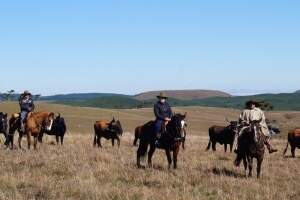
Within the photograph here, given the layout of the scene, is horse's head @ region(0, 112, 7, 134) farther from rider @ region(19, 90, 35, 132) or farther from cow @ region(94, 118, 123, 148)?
cow @ region(94, 118, 123, 148)

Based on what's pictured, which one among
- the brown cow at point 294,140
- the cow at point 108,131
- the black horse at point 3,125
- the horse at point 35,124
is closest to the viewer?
the horse at point 35,124

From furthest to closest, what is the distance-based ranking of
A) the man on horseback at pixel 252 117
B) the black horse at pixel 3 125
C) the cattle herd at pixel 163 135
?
the black horse at pixel 3 125
the man on horseback at pixel 252 117
the cattle herd at pixel 163 135

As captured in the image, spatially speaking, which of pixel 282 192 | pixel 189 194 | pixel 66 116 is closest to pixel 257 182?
pixel 282 192

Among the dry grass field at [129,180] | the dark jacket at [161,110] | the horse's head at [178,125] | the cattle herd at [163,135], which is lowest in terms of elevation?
the dry grass field at [129,180]

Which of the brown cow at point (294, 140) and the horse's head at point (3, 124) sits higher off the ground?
the horse's head at point (3, 124)

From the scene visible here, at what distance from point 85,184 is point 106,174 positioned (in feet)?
7.03

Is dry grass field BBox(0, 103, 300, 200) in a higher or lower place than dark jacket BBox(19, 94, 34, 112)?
lower

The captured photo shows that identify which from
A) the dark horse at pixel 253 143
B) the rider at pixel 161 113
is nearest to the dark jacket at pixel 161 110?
the rider at pixel 161 113

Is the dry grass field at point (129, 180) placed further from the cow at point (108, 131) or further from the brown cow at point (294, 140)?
the cow at point (108, 131)

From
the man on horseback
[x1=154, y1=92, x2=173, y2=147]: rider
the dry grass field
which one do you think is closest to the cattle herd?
[x1=154, y1=92, x2=173, y2=147]: rider

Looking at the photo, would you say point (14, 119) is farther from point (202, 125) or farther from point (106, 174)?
point (202, 125)

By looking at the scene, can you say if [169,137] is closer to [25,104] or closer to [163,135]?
[163,135]

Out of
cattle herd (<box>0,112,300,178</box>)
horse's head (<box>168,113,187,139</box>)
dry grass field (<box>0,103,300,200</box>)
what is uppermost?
horse's head (<box>168,113,187,139</box>)

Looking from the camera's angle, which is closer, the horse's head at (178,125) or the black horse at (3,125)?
the horse's head at (178,125)
